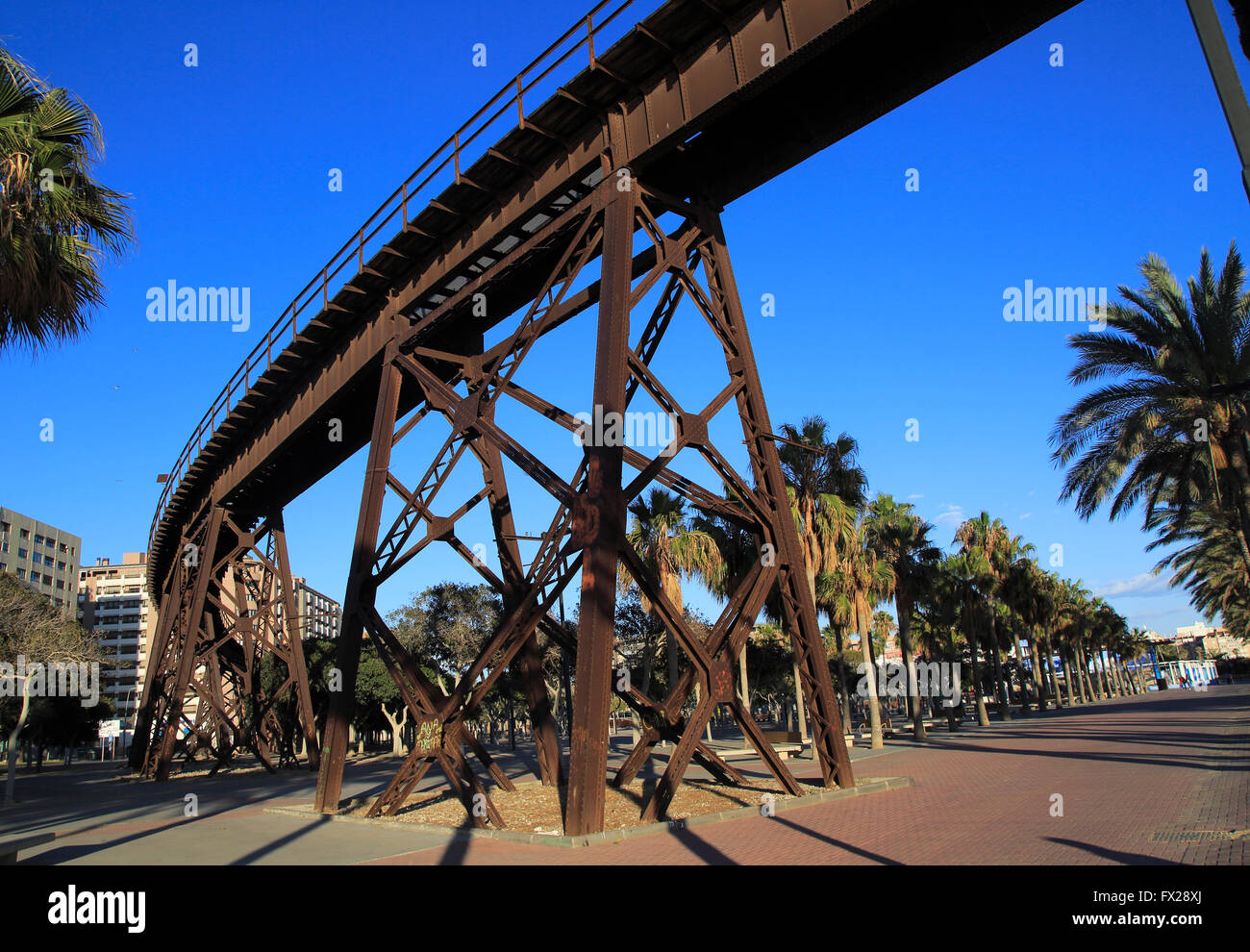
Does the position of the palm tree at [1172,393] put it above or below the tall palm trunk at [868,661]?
above

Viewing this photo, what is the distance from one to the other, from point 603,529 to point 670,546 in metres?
17.4

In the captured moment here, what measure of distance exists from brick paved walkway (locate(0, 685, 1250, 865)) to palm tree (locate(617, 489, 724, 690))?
9.30 meters

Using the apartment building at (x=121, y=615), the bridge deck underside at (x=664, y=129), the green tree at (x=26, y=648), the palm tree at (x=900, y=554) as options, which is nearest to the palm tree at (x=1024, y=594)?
the palm tree at (x=900, y=554)

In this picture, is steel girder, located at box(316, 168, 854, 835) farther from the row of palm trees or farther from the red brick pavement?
the row of palm trees

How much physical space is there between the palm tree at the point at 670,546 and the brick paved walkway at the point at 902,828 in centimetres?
930

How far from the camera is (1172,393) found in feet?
58.4

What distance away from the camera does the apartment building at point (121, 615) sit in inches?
4584

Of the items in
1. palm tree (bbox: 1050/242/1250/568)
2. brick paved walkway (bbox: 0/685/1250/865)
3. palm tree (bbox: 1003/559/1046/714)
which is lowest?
brick paved walkway (bbox: 0/685/1250/865)

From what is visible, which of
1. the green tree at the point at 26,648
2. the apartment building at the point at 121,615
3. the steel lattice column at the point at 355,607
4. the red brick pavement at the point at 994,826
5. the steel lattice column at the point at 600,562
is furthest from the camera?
→ the apartment building at the point at 121,615

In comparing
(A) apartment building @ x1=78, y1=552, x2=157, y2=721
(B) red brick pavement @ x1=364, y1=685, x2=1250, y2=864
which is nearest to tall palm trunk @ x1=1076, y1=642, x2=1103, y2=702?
→ (B) red brick pavement @ x1=364, y1=685, x2=1250, y2=864

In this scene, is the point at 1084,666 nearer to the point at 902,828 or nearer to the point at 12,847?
the point at 902,828

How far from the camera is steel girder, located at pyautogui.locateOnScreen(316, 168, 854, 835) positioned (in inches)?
370

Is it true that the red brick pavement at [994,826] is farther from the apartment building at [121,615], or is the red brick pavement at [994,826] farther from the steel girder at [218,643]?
the apartment building at [121,615]
